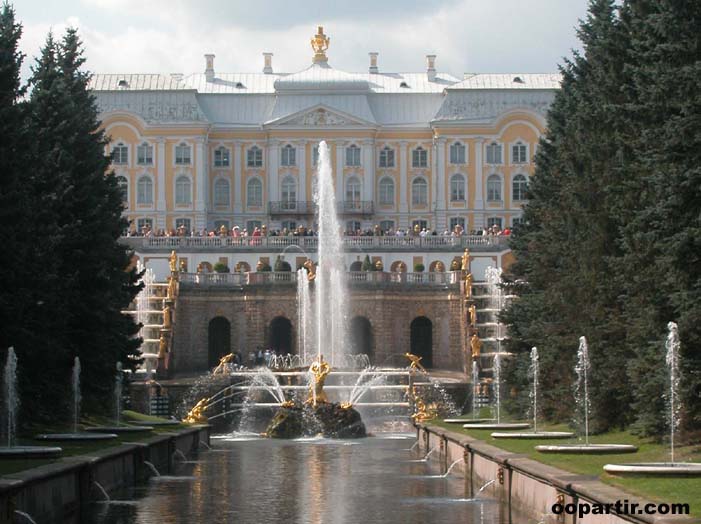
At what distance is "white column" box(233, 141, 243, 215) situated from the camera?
365 ft

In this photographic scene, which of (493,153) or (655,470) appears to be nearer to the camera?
(655,470)

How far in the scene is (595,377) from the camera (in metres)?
37.5

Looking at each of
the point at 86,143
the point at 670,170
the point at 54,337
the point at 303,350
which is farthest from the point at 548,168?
the point at 303,350

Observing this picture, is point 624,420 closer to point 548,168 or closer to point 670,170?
point 670,170

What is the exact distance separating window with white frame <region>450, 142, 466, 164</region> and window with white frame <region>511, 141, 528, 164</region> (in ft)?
10.8

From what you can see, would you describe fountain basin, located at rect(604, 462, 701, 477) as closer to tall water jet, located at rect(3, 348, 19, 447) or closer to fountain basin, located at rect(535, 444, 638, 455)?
fountain basin, located at rect(535, 444, 638, 455)

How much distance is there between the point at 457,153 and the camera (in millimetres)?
110188

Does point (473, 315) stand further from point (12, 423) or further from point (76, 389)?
point (12, 423)

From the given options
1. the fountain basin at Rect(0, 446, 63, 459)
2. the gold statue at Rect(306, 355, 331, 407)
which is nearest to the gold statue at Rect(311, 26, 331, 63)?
the gold statue at Rect(306, 355, 331, 407)

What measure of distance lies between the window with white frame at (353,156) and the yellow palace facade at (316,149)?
7 cm

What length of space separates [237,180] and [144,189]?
635cm

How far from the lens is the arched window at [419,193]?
111m

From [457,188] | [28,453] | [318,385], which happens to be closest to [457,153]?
[457,188]

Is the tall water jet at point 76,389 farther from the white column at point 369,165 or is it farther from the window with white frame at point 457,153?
the window with white frame at point 457,153
